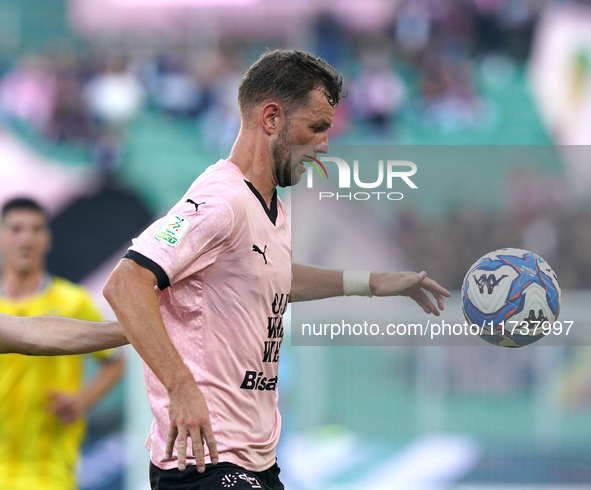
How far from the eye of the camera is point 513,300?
11.3 ft

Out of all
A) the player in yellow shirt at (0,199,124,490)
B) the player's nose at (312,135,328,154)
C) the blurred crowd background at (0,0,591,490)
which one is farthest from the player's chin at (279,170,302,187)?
the blurred crowd background at (0,0,591,490)

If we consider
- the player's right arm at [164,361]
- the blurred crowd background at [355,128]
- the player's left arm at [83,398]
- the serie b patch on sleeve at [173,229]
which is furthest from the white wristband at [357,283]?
the blurred crowd background at [355,128]

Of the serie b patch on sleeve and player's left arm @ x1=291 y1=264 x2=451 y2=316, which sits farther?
player's left arm @ x1=291 y1=264 x2=451 y2=316

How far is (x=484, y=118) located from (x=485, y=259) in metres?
7.14

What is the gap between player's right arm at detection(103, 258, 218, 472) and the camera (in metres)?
2.38

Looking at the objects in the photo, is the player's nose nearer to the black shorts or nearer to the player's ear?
the player's ear

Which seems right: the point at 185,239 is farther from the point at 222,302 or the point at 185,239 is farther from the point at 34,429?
the point at 34,429

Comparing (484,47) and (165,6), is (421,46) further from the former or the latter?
(165,6)

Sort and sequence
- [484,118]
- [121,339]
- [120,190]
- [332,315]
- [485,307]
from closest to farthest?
[121,339] < [485,307] < [332,315] < [120,190] < [484,118]

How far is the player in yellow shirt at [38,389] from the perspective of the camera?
4.57 m

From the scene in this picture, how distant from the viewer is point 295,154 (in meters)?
3.13

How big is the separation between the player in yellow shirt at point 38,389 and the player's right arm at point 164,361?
2412 millimetres

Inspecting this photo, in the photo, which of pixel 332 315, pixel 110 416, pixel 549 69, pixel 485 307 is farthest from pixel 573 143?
pixel 485 307

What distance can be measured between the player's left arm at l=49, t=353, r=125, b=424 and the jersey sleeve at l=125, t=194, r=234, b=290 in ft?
7.65
